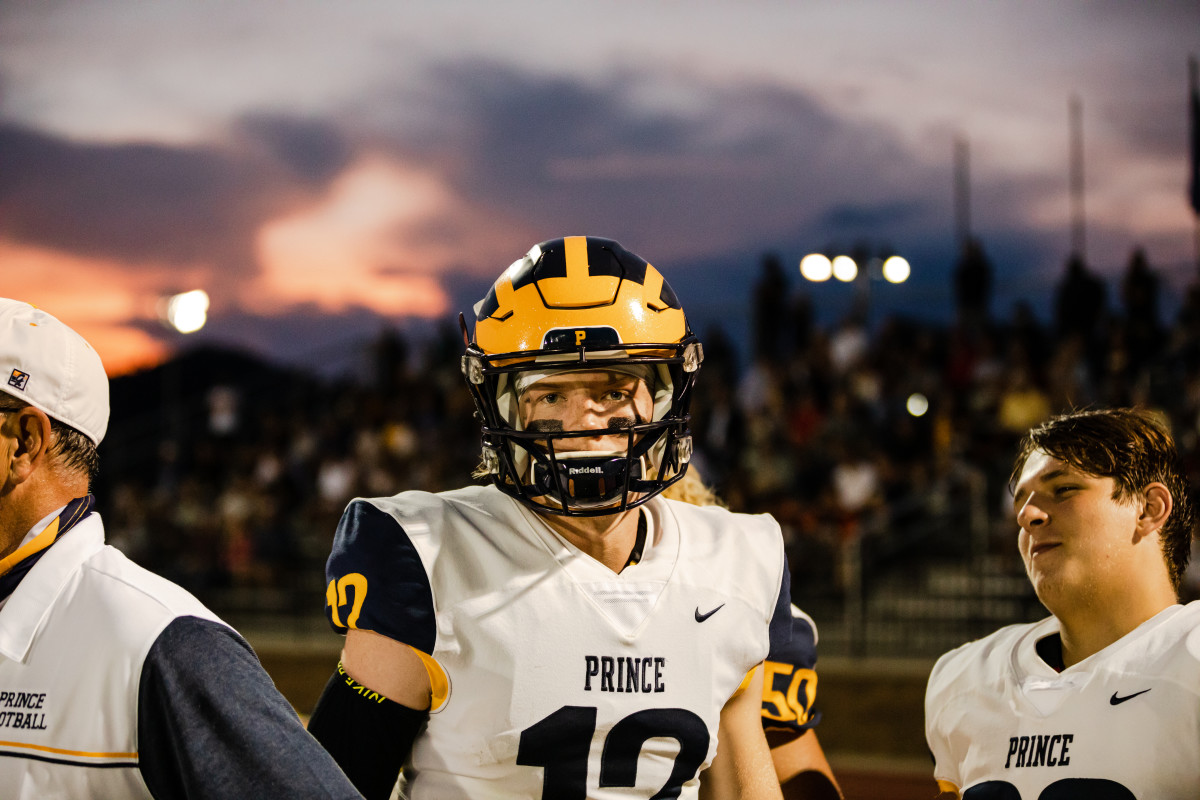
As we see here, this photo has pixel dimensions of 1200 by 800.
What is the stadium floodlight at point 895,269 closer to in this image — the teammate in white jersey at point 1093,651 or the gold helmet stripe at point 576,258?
the teammate in white jersey at point 1093,651

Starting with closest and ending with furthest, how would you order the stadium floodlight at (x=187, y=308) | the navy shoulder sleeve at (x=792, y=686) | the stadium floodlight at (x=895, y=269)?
the navy shoulder sleeve at (x=792, y=686)
the stadium floodlight at (x=187, y=308)
the stadium floodlight at (x=895, y=269)

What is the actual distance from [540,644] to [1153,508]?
1304 mm

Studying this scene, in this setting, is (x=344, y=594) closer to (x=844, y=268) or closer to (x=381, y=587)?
(x=381, y=587)

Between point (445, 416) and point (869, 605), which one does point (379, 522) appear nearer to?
point (869, 605)

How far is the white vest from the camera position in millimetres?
1541

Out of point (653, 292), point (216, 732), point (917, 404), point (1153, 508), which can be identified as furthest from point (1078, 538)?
point (917, 404)

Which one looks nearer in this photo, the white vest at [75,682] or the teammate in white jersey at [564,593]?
the white vest at [75,682]

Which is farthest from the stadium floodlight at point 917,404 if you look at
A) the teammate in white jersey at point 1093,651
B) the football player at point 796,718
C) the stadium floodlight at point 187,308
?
the teammate in white jersey at point 1093,651

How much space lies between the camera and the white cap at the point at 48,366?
1684 mm

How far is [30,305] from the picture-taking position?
181 centimetres

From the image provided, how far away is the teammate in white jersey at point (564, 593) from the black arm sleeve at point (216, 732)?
486 millimetres

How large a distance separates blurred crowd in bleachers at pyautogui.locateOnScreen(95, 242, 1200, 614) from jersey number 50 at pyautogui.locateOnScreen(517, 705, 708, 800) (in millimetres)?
6904

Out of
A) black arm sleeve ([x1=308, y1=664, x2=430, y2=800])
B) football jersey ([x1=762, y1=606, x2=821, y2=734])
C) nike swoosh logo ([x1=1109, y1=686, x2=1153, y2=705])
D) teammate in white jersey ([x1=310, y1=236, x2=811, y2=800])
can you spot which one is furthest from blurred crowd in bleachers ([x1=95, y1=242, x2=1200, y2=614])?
black arm sleeve ([x1=308, y1=664, x2=430, y2=800])

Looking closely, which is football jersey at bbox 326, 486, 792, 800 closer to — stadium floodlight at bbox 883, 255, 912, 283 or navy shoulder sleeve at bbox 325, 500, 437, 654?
navy shoulder sleeve at bbox 325, 500, 437, 654
